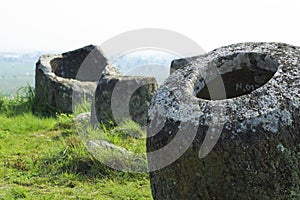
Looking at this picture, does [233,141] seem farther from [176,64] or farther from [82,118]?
[176,64]

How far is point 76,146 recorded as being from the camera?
660 cm

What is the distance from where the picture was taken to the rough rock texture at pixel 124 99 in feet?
27.2

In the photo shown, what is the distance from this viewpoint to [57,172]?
6094 millimetres

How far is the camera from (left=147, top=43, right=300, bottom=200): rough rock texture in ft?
11.3

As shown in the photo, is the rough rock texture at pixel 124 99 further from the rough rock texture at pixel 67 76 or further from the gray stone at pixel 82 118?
the rough rock texture at pixel 67 76

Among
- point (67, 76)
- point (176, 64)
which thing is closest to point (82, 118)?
point (176, 64)

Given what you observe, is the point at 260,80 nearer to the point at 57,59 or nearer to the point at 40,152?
the point at 40,152

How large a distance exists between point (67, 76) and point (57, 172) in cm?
606

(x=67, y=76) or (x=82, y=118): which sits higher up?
(x=67, y=76)

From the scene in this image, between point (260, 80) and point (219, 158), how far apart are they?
1.31 metres

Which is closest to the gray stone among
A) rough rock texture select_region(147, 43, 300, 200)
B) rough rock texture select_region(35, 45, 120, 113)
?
rough rock texture select_region(35, 45, 120, 113)

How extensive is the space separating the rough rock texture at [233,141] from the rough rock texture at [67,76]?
5175 millimetres

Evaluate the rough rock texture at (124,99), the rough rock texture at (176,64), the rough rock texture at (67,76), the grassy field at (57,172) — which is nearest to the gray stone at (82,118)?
the rough rock texture at (124,99)

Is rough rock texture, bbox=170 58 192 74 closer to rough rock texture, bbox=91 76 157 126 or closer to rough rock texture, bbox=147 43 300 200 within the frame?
rough rock texture, bbox=91 76 157 126
